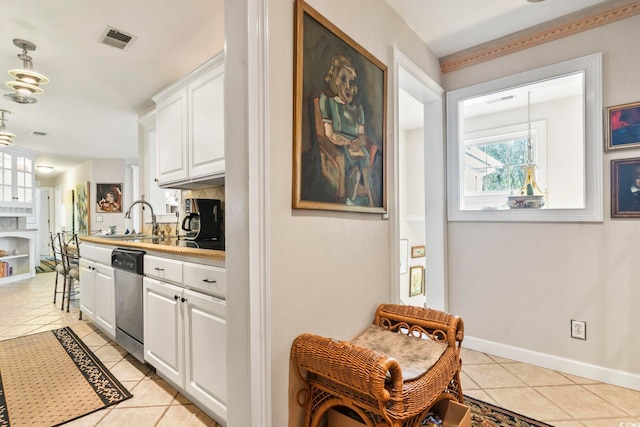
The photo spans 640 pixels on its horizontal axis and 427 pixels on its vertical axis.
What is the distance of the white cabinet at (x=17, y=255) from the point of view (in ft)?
18.7

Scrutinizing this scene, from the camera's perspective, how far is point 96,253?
113 inches

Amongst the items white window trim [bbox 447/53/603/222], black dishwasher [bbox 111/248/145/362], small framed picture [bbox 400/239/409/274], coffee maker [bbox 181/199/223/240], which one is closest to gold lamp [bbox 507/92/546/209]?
white window trim [bbox 447/53/603/222]

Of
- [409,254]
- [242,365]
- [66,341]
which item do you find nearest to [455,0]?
[242,365]

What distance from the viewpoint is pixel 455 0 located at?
2.00m

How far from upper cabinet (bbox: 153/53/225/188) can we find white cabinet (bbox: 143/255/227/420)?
79 cm

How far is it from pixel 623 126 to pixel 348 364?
7.58 feet

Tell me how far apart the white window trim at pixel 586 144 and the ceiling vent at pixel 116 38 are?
261 centimetres

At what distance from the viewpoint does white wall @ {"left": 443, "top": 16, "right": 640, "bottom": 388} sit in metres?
2.01

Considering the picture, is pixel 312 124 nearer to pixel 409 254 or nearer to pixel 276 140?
pixel 276 140

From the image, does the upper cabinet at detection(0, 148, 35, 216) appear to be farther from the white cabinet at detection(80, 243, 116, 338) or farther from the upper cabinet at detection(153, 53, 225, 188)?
the upper cabinet at detection(153, 53, 225, 188)

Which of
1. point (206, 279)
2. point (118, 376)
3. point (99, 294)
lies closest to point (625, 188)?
point (206, 279)

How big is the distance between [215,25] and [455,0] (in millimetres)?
1616

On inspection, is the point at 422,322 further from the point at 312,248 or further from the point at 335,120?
the point at 335,120

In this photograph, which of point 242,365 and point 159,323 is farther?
point 159,323
